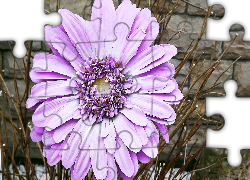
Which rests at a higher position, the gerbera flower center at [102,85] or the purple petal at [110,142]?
the gerbera flower center at [102,85]

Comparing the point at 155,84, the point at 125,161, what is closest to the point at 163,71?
the point at 155,84

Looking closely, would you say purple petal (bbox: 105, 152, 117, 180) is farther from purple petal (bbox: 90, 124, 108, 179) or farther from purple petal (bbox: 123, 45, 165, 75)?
purple petal (bbox: 123, 45, 165, 75)

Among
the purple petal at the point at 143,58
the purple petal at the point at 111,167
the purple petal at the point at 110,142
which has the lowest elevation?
the purple petal at the point at 111,167

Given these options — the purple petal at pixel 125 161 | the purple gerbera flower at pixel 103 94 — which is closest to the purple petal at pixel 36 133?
the purple gerbera flower at pixel 103 94

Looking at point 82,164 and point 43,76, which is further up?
point 43,76

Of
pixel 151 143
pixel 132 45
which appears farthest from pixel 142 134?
pixel 132 45

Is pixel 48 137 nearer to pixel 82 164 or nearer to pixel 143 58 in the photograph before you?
pixel 82 164

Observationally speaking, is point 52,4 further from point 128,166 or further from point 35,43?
point 128,166

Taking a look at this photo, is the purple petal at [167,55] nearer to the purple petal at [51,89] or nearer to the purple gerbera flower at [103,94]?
the purple gerbera flower at [103,94]
